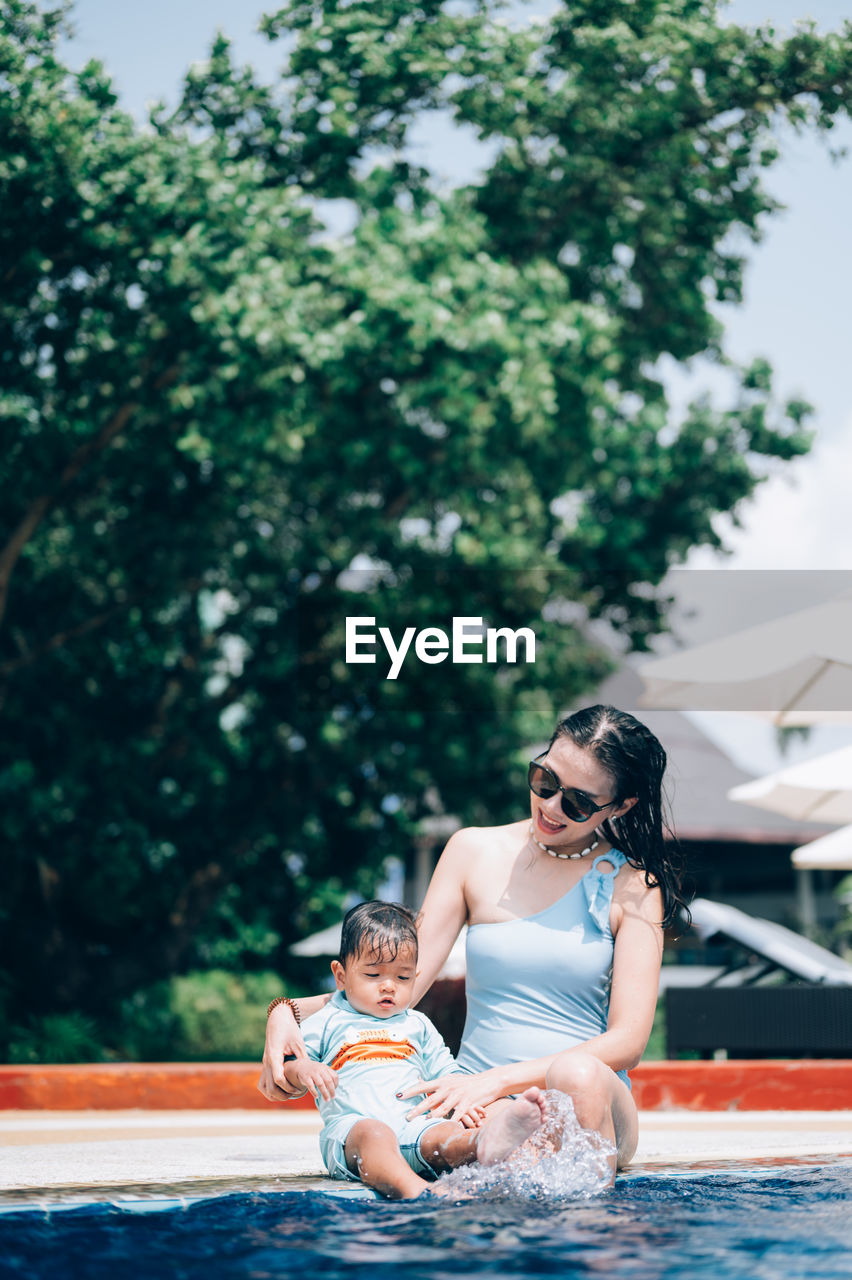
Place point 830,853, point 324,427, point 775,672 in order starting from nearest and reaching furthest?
point 775,672, point 830,853, point 324,427

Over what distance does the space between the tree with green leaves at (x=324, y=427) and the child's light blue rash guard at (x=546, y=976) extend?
754cm

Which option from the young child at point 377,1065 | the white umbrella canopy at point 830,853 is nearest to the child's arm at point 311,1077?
the young child at point 377,1065

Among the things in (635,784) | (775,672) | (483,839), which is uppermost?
(775,672)

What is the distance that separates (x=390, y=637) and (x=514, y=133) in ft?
16.1

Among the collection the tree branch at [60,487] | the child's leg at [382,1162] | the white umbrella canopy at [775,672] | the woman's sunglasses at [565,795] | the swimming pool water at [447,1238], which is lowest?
the swimming pool water at [447,1238]

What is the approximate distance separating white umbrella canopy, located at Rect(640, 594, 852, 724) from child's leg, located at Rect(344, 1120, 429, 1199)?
21.4 ft

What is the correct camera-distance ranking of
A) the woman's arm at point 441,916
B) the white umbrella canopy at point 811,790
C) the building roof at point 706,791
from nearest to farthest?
the woman's arm at point 441,916, the white umbrella canopy at point 811,790, the building roof at point 706,791

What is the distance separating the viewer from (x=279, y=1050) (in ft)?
10.4

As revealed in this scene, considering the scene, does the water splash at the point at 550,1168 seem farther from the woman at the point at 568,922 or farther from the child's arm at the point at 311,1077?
the child's arm at the point at 311,1077

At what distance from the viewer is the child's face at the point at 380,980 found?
10.8 ft

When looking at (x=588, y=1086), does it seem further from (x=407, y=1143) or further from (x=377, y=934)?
(x=377, y=934)

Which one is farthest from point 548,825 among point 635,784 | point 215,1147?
point 215,1147

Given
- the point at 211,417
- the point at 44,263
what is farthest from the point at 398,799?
the point at 44,263

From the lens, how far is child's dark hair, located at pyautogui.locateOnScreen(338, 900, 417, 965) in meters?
3.29
